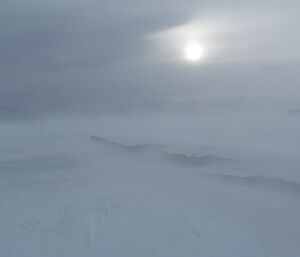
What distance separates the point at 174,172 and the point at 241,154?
5645 millimetres

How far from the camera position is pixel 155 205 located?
1246 centimetres

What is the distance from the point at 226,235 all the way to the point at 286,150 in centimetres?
1384

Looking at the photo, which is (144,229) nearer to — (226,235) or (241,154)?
(226,235)

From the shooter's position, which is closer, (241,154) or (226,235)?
(226,235)

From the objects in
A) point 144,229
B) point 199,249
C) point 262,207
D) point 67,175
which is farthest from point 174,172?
point 199,249

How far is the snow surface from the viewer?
9.55 m

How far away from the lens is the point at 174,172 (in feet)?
58.9

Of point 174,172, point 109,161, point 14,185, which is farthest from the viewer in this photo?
point 109,161

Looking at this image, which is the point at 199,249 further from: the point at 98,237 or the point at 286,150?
the point at 286,150

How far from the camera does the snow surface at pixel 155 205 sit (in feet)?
31.3

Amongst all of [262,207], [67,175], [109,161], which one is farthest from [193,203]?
[109,161]

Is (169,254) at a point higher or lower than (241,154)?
lower

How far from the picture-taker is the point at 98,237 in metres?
10.0

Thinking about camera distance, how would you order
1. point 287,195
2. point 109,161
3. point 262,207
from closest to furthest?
1. point 262,207
2. point 287,195
3. point 109,161
